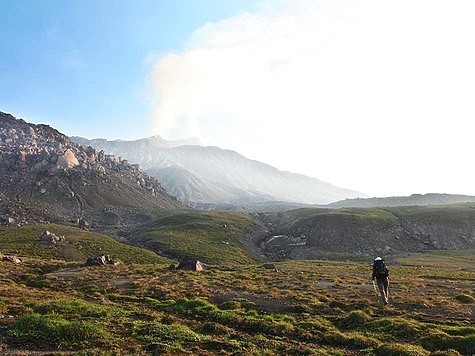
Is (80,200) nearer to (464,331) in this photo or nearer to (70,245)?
(70,245)

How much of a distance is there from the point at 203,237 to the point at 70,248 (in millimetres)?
48177

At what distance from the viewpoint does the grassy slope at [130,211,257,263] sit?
10319cm

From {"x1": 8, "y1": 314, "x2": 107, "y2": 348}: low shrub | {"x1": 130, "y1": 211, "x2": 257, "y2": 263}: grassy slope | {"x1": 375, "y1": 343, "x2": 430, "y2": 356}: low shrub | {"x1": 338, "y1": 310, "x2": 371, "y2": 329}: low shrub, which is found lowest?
{"x1": 130, "y1": 211, "x2": 257, "y2": 263}: grassy slope

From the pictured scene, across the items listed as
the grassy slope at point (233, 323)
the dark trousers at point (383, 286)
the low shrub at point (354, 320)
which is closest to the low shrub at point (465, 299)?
the grassy slope at point (233, 323)

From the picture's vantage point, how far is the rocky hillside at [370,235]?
120062 millimetres

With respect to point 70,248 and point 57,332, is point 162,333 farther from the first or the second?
point 70,248

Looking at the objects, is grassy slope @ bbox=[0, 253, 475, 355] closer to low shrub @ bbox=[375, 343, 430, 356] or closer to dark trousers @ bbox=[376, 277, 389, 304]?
low shrub @ bbox=[375, 343, 430, 356]

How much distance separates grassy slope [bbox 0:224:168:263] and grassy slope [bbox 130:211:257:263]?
12530 mm

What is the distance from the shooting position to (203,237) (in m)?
128

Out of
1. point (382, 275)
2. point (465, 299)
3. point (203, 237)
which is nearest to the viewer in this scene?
point (382, 275)

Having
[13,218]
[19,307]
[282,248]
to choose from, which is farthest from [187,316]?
[13,218]

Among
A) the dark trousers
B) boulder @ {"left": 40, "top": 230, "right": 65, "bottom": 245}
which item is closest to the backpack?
the dark trousers

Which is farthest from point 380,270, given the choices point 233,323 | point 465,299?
point 233,323

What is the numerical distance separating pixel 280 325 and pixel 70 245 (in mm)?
89117
